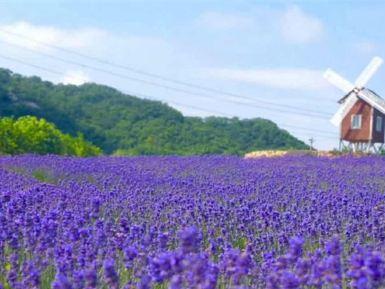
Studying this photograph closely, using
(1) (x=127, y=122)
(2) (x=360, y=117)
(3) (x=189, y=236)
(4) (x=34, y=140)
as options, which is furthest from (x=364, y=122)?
(3) (x=189, y=236)

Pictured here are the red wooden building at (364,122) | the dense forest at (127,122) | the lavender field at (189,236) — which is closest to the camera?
the lavender field at (189,236)

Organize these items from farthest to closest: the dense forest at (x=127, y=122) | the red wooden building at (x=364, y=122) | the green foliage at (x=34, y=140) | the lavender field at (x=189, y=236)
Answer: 1. the dense forest at (x=127, y=122)
2. the red wooden building at (x=364, y=122)
3. the green foliage at (x=34, y=140)
4. the lavender field at (x=189, y=236)

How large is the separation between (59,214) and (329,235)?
1.65 metres

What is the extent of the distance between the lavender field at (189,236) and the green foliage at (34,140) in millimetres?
9941

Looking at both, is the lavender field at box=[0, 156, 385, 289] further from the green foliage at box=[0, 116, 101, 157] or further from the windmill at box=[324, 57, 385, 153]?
the windmill at box=[324, 57, 385, 153]

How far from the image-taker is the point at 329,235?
17.0 feet

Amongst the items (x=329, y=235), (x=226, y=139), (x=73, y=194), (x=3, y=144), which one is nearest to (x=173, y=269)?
(x=329, y=235)

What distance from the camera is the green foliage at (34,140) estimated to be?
19091 millimetres

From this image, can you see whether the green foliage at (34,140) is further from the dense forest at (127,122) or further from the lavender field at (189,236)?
the dense forest at (127,122)

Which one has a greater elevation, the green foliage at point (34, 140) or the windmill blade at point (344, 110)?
the windmill blade at point (344, 110)

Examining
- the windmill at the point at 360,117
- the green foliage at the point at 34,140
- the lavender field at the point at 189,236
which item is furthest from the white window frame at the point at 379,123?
the lavender field at the point at 189,236

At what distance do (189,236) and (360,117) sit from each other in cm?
3032

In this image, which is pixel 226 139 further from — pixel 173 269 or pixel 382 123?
pixel 173 269

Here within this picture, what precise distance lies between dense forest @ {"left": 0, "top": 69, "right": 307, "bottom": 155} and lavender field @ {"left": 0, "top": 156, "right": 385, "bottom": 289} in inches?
1031
